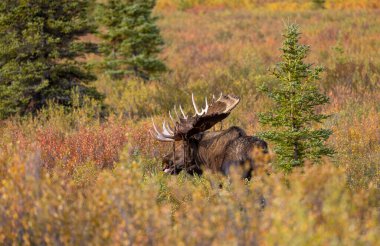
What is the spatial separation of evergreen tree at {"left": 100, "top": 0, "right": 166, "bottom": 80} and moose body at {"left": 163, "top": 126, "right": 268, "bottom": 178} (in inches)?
385

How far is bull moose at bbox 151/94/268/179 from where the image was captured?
20.0 feet

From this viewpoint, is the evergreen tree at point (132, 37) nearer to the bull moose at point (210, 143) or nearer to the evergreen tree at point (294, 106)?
the bull moose at point (210, 143)

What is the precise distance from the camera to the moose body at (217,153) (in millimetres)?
6047

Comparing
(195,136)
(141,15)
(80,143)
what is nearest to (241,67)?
(141,15)

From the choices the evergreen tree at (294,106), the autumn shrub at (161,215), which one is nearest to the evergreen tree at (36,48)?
the evergreen tree at (294,106)

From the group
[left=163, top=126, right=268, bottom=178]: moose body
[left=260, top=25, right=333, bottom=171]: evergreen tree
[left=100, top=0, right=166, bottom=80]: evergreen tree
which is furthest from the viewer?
[left=100, top=0, right=166, bottom=80]: evergreen tree

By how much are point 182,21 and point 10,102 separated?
2563 centimetres

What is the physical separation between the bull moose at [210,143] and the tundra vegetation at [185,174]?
23 cm

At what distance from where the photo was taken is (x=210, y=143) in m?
6.46

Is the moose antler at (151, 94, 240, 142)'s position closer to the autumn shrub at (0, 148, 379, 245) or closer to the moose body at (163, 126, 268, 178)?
the moose body at (163, 126, 268, 178)

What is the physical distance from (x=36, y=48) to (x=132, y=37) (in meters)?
6.02

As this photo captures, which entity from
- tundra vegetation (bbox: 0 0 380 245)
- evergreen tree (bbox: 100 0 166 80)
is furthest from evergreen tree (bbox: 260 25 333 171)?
evergreen tree (bbox: 100 0 166 80)

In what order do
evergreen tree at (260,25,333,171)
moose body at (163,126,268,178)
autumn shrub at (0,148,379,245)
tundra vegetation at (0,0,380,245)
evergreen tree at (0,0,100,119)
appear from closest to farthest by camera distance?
autumn shrub at (0,148,379,245) → tundra vegetation at (0,0,380,245) → evergreen tree at (260,25,333,171) → moose body at (163,126,268,178) → evergreen tree at (0,0,100,119)

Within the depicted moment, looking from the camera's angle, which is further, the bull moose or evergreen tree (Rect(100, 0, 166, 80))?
evergreen tree (Rect(100, 0, 166, 80))
